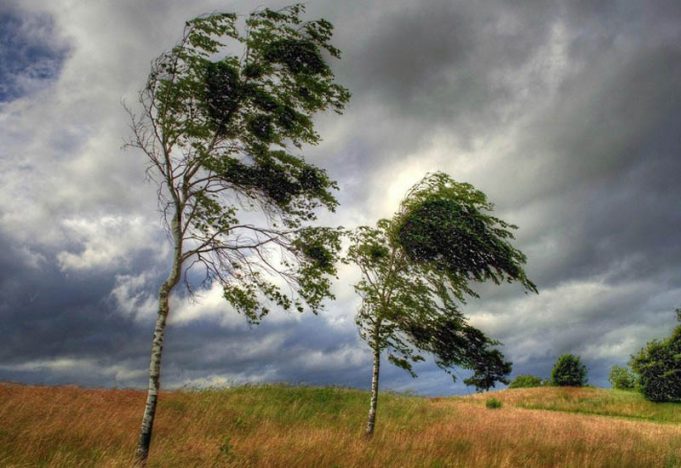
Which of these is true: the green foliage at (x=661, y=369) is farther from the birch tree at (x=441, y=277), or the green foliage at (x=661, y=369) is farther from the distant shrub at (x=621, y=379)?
the birch tree at (x=441, y=277)

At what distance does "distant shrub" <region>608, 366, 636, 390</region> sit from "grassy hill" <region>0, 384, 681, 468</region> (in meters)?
27.4

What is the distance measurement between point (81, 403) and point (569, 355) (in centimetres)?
4207

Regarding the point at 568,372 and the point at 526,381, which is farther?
the point at 526,381

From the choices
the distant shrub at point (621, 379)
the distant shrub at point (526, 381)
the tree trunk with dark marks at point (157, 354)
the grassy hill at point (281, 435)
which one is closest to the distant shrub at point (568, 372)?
the distant shrub at point (621, 379)

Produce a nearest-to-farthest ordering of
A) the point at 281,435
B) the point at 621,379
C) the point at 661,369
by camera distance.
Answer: the point at 281,435 → the point at 661,369 → the point at 621,379

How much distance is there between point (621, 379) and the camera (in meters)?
40.0

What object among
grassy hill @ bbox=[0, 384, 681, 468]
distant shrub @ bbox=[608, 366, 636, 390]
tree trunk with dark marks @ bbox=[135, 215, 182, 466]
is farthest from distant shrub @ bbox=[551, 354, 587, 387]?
tree trunk with dark marks @ bbox=[135, 215, 182, 466]

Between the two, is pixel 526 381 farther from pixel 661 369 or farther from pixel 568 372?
pixel 661 369

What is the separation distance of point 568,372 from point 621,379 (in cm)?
469

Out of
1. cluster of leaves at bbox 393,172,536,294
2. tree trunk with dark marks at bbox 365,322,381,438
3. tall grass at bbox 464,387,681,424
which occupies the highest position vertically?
cluster of leaves at bbox 393,172,536,294

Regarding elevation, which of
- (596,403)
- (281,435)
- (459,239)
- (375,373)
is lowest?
(596,403)

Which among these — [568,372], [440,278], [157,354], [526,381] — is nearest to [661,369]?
[568,372]

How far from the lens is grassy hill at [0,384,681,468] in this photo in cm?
770

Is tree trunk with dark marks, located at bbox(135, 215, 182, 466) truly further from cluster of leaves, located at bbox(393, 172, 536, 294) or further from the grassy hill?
cluster of leaves, located at bbox(393, 172, 536, 294)
